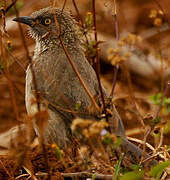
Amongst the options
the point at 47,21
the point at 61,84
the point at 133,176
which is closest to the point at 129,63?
the point at 47,21

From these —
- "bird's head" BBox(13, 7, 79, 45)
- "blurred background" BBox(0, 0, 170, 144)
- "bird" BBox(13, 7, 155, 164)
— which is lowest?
"blurred background" BBox(0, 0, 170, 144)

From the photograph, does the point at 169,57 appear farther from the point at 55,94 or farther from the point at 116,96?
the point at 55,94

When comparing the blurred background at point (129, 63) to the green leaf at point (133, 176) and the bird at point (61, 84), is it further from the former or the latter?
the green leaf at point (133, 176)

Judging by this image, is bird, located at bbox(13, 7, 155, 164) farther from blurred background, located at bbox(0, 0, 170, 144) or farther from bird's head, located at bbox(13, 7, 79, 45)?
Answer: blurred background, located at bbox(0, 0, 170, 144)

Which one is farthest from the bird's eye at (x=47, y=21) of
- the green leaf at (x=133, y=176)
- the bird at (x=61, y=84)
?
the green leaf at (x=133, y=176)

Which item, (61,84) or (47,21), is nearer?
(61,84)

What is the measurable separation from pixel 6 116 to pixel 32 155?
9.20 ft

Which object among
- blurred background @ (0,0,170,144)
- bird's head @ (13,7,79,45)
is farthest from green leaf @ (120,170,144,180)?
bird's head @ (13,7,79,45)

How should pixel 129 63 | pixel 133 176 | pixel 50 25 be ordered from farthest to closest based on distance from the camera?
1. pixel 129 63
2. pixel 50 25
3. pixel 133 176

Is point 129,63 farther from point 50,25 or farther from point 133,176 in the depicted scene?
point 133,176

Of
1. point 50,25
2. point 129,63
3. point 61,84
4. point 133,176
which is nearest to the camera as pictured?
point 133,176

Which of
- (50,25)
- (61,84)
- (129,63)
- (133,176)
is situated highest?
(50,25)

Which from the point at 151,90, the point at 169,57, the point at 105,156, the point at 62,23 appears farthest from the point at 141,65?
the point at 105,156

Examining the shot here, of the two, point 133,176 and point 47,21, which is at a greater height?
point 47,21
